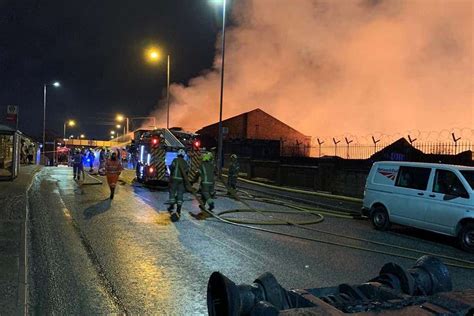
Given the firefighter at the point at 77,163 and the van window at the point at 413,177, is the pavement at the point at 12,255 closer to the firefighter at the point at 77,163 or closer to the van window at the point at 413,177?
the van window at the point at 413,177

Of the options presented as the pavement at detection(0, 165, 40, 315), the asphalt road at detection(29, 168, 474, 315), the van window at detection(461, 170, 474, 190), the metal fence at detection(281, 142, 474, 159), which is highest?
the metal fence at detection(281, 142, 474, 159)

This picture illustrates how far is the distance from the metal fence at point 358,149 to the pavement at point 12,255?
13223 mm

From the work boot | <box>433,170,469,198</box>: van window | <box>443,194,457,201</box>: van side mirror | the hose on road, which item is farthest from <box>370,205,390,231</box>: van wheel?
the work boot

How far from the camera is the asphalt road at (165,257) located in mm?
5547

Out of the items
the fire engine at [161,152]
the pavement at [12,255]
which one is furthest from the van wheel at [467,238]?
the fire engine at [161,152]

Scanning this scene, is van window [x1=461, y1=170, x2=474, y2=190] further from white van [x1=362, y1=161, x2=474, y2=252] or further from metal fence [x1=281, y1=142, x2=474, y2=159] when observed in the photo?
metal fence [x1=281, y1=142, x2=474, y2=159]

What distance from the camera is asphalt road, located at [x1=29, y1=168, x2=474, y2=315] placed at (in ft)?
18.2

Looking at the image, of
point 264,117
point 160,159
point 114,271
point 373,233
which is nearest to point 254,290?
point 114,271

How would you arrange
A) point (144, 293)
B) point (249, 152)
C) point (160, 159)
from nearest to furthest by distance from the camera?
point (144, 293) < point (160, 159) < point (249, 152)

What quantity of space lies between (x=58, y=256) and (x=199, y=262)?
2235mm

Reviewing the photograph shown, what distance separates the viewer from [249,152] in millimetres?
39094

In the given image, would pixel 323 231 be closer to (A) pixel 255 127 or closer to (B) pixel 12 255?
(B) pixel 12 255

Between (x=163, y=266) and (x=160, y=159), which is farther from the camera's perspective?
(x=160, y=159)

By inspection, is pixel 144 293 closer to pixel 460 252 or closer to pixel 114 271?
pixel 114 271
